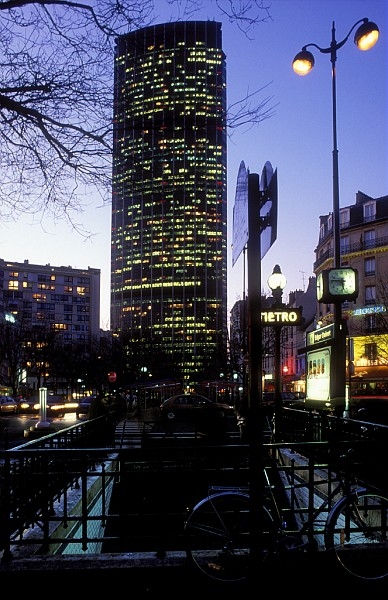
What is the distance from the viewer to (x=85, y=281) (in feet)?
532

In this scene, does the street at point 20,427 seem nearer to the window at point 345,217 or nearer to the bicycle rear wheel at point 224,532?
the bicycle rear wheel at point 224,532

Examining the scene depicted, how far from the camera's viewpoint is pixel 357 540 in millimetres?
5773

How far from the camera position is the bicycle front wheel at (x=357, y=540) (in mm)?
5520

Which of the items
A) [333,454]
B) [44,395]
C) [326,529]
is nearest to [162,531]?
[326,529]

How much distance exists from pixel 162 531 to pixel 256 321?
271cm

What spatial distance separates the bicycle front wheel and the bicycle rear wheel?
2.25 feet

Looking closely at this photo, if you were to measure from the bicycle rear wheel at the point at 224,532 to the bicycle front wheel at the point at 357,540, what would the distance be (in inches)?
27.0

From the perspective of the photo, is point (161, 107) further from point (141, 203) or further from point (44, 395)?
point (44, 395)

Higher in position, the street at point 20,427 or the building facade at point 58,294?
the building facade at point 58,294

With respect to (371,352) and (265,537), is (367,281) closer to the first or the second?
(371,352)

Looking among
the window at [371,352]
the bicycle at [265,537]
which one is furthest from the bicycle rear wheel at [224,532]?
the window at [371,352]

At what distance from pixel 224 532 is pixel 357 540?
141 centimetres

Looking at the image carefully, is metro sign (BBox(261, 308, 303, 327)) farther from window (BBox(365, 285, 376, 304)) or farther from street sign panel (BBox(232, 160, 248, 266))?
window (BBox(365, 285, 376, 304))

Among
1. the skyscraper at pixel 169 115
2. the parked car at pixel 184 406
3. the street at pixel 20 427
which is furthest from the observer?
the parked car at pixel 184 406
